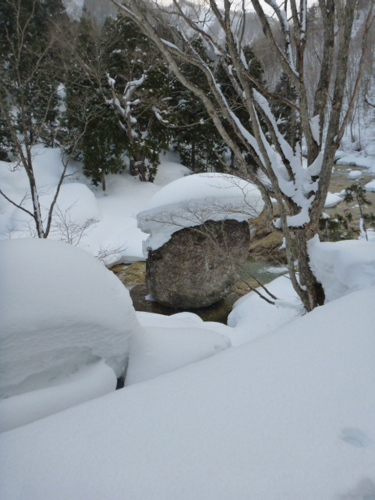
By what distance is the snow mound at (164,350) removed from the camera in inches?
64.7

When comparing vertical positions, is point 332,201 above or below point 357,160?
below

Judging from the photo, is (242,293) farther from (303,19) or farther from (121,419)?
(121,419)

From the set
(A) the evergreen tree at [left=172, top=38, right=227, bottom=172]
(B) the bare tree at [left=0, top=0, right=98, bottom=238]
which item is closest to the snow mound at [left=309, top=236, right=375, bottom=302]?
(B) the bare tree at [left=0, top=0, right=98, bottom=238]

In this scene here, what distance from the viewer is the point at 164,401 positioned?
1104 millimetres

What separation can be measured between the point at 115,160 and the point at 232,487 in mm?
13732

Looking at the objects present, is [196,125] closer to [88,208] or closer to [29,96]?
[88,208]

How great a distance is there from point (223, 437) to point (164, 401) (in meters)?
0.27

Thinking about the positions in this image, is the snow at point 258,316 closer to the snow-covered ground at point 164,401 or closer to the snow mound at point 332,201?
the snow-covered ground at point 164,401

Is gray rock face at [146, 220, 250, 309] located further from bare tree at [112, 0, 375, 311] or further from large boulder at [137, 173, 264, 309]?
bare tree at [112, 0, 375, 311]

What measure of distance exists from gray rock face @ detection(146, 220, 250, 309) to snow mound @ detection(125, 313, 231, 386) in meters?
4.70

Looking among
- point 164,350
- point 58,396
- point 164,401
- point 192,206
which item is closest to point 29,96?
point 192,206

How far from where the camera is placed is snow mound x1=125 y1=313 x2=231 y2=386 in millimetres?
1644

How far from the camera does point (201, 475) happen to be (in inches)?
31.8

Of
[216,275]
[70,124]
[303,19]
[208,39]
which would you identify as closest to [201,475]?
[208,39]
